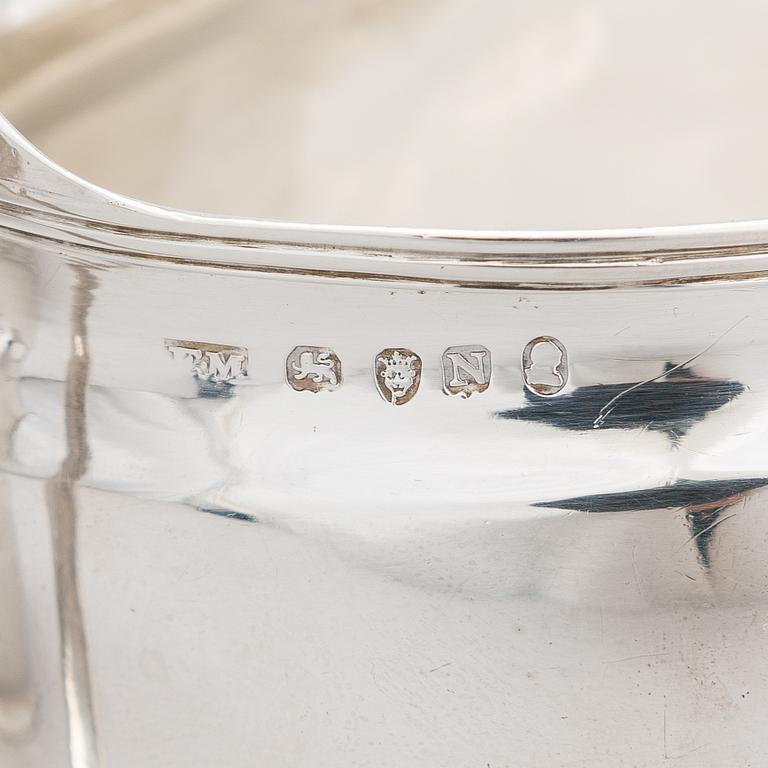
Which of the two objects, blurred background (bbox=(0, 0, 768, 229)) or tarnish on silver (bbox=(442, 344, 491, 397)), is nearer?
tarnish on silver (bbox=(442, 344, 491, 397))

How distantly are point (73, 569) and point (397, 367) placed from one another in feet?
0.42

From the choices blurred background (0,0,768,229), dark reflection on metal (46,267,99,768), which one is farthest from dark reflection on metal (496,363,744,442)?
blurred background (0,0,768,229)

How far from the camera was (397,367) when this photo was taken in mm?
300

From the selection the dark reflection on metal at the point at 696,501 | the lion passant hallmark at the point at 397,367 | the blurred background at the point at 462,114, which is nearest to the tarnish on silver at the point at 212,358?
the lion passant hallmark at the point at 397,367

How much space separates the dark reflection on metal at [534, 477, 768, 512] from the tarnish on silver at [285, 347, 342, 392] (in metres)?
0.08

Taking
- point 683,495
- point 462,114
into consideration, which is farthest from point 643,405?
point 462,114

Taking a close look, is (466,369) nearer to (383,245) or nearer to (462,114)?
(383,245)

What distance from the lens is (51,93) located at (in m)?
0.62

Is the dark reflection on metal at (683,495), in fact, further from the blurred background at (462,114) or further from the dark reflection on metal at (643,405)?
the blurred background at (462,114)

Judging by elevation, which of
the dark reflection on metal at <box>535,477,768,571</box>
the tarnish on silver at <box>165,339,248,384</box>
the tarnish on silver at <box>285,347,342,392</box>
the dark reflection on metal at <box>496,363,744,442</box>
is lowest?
the dark reflection on metal at <box>535,477,768,571</box>

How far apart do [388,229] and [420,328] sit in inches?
1.3

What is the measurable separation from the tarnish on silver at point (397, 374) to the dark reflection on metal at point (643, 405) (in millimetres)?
26

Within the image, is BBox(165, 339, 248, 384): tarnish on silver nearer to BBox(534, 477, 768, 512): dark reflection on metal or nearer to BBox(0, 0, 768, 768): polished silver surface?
BBox(0, 0, 768, 768): polished silver surface

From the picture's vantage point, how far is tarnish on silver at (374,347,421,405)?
299 mm
